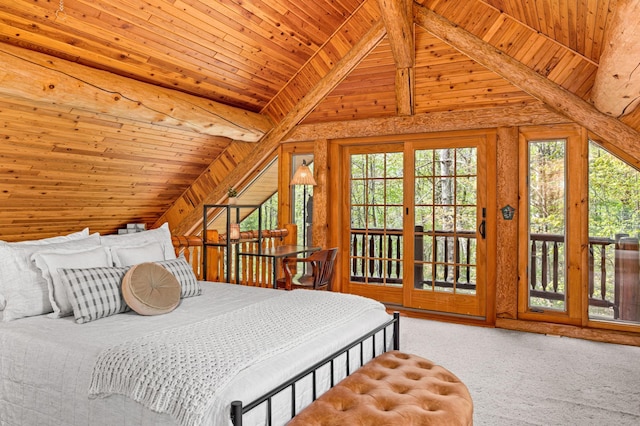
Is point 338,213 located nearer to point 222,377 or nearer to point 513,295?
point 513,295

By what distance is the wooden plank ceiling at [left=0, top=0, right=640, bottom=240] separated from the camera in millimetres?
3516

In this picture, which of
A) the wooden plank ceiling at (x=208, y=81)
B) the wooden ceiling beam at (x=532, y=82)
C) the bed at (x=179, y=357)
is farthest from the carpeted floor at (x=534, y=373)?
the wooden plank ceiling at (x=208, y=81)

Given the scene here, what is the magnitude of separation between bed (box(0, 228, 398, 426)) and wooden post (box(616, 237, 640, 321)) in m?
2.78

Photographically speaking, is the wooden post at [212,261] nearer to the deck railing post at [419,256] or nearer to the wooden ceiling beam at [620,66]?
the deck railing post at [419,256]

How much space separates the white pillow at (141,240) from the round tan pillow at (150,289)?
479 millimetres

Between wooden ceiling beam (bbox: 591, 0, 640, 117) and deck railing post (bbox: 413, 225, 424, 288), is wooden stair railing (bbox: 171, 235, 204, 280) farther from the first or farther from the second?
wooden ceiling beam (bbox: 591, 0, 640, 117)

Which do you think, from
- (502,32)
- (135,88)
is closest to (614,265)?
(502,32)

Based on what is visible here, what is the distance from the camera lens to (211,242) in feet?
14.8

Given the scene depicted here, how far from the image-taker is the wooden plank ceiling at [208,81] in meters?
3.52

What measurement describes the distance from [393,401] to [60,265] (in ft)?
6.56

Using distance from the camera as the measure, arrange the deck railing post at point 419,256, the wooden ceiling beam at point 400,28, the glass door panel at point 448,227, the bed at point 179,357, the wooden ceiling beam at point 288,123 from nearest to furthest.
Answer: the bed at point 179,357
the wooden ceiling beam at point 400,28
the glass door panel at point 448,227
the wooden ceiling beam at point 288,123
the deck railing post at point 419,256

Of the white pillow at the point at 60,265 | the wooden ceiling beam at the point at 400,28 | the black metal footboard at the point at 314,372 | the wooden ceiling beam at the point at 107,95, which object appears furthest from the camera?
the wooden ceiling beam at the point at 400,28

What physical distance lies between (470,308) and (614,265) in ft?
4.61

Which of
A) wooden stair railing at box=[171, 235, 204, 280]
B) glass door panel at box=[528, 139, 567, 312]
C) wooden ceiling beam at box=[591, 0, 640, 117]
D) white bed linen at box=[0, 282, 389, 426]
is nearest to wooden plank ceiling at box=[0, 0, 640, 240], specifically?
wooden ceiling beam at box=[591, 0, 640, 117]
